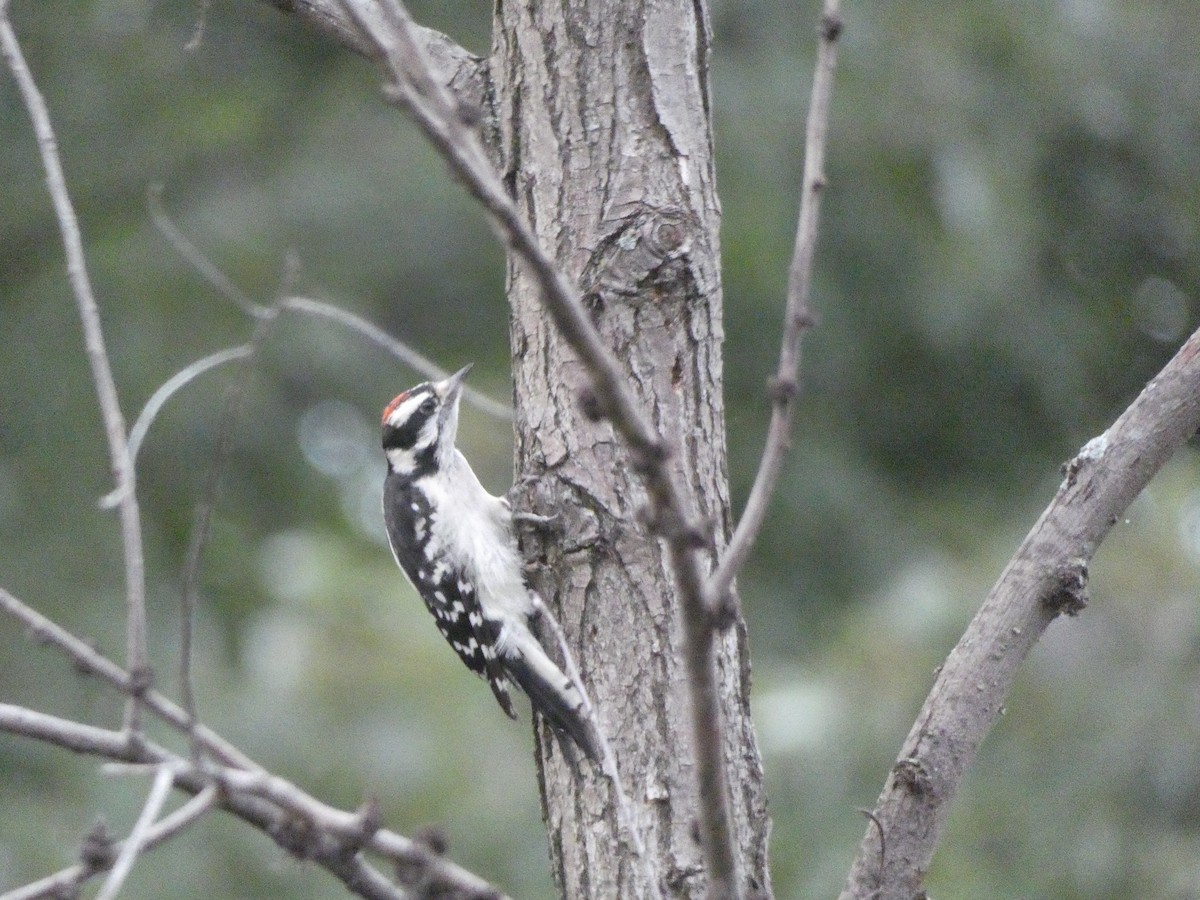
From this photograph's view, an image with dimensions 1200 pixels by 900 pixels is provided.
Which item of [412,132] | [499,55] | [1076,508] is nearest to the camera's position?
[1076,508]

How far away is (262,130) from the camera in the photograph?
29.3 ft

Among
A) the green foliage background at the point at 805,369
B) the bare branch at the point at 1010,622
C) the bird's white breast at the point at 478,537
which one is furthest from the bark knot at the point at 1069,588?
the green foliage background at the point at 805,369

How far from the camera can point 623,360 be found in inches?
120

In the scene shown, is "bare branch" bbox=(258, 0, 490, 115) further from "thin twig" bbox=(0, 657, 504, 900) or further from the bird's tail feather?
"thin twig" bbox=(0, 657, 504, 900)

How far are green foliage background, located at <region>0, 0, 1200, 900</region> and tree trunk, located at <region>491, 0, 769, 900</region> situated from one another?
4244mm

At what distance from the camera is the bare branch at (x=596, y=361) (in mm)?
1489

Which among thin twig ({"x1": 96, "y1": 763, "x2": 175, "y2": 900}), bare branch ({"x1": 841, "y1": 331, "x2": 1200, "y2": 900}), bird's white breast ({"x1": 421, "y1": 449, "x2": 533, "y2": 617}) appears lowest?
thin twig ({"x1": 96, "y1": 763, "x2": 175, "y2": 900})

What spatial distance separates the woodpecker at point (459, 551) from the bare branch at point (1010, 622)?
722 millimetres

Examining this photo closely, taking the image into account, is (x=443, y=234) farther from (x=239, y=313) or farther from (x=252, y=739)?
(x=252, y=739)

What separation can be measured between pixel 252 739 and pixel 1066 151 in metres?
5.75

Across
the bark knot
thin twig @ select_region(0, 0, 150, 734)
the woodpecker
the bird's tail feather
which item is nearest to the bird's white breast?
the woodpecker

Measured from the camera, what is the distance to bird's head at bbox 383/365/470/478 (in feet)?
16.8

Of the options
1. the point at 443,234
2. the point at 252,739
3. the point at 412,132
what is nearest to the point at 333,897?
the point at 252,739

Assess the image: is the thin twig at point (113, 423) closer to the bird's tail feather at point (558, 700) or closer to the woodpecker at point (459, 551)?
the bird's tail feather at point (558, 700)
